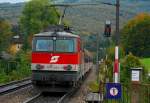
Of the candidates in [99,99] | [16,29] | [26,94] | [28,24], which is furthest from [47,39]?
[16,29]

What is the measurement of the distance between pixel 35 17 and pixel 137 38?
66.4 ft

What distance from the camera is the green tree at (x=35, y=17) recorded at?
310 feet

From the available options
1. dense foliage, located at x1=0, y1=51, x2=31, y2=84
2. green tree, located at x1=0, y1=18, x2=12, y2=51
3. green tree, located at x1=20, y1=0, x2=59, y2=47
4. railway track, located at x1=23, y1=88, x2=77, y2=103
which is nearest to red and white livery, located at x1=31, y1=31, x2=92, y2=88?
railway track, located at x1=23, y1=88, x2=77, y2=103

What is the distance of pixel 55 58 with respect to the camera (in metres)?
25.3

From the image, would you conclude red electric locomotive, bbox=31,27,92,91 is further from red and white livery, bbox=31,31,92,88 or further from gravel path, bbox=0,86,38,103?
gravel path, bbox=0,86,38,103

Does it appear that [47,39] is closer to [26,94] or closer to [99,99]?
[26,94]

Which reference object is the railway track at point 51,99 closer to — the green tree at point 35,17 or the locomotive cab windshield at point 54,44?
the locomotive cab windshield at point 54,44

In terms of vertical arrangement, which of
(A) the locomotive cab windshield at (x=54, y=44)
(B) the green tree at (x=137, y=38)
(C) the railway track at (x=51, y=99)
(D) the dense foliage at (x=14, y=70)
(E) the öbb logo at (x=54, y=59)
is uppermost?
(B) the green tree at (x=137, y=38)

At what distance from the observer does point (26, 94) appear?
86.7 feet

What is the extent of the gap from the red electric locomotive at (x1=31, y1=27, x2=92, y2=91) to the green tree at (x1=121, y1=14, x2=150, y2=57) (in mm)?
71933

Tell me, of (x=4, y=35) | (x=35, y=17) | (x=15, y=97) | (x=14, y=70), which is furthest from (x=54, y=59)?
(x=4, y=35)

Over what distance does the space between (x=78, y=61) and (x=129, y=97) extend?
8359 mm

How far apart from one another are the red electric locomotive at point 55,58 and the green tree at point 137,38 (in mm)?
71933

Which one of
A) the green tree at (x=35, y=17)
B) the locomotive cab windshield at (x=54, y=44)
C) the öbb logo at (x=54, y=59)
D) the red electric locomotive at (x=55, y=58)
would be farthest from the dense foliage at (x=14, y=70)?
the green tree at (x=35, y=17)
